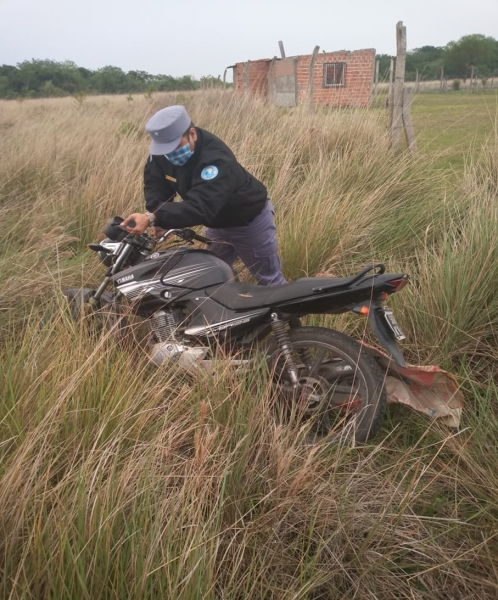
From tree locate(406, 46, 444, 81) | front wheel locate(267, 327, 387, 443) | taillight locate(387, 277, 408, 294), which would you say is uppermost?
tree locate(406, 46, 444, 81)

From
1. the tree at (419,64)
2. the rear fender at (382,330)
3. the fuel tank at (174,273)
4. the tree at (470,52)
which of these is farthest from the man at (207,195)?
the tree at (470,52)

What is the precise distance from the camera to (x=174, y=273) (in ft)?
10.3

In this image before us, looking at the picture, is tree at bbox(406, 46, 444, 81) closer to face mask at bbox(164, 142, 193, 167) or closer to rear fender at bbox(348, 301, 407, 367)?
face mask at bbox(164, 142, 193, 167)

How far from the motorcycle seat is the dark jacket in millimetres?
398

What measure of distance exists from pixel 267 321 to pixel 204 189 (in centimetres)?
78

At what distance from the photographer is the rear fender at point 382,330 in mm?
2609

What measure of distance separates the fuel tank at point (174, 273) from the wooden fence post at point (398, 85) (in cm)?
376

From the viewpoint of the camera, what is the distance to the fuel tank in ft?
10.3

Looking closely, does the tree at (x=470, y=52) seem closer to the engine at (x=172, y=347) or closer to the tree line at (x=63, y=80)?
the tree line at (x=63, y=80)

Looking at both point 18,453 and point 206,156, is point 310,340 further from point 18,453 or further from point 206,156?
point 18,453

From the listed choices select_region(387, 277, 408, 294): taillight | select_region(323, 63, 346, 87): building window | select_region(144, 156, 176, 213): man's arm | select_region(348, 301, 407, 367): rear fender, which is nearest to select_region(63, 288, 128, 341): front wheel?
select_region(144, 156, 176, 213): man's arm

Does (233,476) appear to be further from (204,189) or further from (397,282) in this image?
(204,189)

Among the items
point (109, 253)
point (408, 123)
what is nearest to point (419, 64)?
point (408, 123)

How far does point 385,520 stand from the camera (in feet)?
7.18
